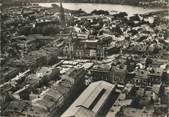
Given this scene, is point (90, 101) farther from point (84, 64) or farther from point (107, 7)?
point (107, 7)

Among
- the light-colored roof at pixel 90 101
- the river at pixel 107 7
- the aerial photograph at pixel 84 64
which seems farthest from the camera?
the river at pixel 107 7

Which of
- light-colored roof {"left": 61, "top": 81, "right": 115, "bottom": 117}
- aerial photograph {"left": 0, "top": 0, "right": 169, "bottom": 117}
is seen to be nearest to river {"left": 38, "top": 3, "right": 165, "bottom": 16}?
aerial photograph {"left": 0, "top": 0, "right": 169, "bottom": 117}

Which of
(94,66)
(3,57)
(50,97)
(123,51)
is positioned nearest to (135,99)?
(50,97)

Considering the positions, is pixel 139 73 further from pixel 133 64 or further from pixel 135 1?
pixel 135 1

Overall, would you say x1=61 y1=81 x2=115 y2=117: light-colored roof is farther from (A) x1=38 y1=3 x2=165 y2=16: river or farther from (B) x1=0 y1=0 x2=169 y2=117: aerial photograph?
(A) x1=38 y1=3 x2=165 y2=16: river

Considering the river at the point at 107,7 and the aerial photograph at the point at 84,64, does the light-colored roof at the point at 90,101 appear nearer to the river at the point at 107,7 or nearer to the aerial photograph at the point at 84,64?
the aerial photograph at the point at 84,64

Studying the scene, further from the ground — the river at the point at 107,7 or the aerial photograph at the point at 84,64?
the river at the point at 107,7

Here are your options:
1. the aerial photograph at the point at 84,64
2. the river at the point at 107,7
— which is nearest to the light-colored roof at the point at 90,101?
the aerial photograph at the point at 84,64
